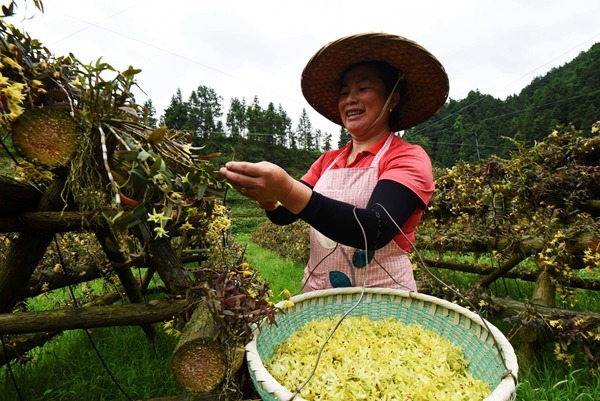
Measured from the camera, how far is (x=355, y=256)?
160 centimetres

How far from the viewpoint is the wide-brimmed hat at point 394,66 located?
164cm

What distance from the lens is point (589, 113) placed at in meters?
26.0

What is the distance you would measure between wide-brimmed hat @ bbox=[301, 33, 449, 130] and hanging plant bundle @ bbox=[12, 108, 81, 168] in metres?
1.25

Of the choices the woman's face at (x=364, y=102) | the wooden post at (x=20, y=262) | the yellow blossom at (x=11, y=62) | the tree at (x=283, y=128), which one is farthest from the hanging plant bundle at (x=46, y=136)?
the tree at (x=283, y=128)

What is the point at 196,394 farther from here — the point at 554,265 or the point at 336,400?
the point at 554,265

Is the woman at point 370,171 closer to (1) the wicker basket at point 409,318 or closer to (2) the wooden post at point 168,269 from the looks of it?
(1) the wicker basket at point 409,318

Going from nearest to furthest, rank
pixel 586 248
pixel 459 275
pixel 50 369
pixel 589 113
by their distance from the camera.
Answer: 1. pixel 586 248
2. pixel 50 369
3. pixel 459 275
4. pixel 589 113

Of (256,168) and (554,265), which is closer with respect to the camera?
(256,168)

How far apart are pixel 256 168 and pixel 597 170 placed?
10.1 feet

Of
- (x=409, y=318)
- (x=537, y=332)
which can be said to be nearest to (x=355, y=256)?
(x=409, y=318)

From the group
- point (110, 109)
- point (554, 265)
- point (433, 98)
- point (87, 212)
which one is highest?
point (433, 98)

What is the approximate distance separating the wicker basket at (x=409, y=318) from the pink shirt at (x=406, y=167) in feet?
0.93

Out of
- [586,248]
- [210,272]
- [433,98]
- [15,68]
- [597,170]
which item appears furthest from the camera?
[597,170]

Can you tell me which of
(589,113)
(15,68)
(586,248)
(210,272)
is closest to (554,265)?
(586,248)
